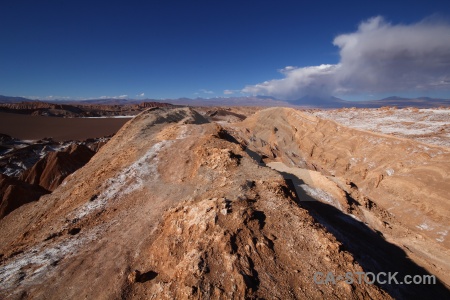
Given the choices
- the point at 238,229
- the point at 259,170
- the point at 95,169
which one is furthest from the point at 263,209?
the point at 95,169

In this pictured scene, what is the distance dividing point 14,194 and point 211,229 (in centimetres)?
2079

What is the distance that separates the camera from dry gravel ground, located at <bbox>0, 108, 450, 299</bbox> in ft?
19.5

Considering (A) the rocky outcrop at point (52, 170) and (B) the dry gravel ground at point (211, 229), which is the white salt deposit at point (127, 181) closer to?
(B) the dry gravel ground at point (211, 229)

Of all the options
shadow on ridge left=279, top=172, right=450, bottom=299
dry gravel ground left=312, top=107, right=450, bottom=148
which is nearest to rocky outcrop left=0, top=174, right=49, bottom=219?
shadow on ridge left=279, top=172, right=450, bottom=299

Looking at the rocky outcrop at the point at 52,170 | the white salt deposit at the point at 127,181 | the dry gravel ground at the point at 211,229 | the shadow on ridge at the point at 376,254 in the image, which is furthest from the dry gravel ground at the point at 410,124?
the rocky outcrop at the point at 52,170

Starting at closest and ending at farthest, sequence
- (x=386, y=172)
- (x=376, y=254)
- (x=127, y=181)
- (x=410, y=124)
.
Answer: (x=376, y=254) → (x=127, y=181) → (x=386, y=172) → (x=410, y=124)

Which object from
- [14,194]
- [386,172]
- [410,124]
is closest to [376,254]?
[386,172]

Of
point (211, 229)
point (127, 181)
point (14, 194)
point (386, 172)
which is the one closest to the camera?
point (211, 229)

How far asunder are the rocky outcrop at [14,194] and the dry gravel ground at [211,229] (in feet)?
27.2

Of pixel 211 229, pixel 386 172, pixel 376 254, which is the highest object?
pixel 211 229

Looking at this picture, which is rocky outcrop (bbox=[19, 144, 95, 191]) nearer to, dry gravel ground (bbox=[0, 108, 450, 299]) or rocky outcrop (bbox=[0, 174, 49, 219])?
rocky outcrop (bbox=[0, 174, 49, 219])

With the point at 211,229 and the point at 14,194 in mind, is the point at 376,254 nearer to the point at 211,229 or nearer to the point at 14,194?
the point at 211,229

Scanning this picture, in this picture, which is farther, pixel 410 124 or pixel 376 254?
pixel 410 124

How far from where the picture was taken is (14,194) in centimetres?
1902
